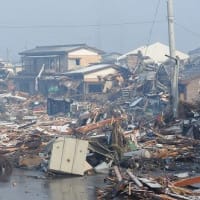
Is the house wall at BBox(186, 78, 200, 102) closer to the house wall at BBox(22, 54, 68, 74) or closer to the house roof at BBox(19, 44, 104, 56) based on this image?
the house wall at BBox(22, 54, 68, 74)

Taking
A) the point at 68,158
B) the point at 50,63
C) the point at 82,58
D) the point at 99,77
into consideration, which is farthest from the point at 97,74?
the point at 68,158

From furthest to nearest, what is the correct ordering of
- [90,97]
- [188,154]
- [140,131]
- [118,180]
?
[90,97]
[140,131]
[188,154]
[118,180]

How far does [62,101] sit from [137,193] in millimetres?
27702

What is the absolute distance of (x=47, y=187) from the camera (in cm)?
1527

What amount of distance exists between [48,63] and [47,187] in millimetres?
43075

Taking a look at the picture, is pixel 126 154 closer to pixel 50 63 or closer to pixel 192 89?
pixel 192 89

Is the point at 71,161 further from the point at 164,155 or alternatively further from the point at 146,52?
the point at 146,52

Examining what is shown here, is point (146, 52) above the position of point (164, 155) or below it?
above

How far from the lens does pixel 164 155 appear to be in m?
18.2

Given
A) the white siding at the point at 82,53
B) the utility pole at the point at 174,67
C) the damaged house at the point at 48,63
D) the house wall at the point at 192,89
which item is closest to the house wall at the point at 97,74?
the damaged house at the point at 48,63

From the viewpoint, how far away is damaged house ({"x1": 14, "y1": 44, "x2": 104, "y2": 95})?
53.5m

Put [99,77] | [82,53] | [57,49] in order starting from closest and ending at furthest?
[99,77] < [82,53] < [57,49]

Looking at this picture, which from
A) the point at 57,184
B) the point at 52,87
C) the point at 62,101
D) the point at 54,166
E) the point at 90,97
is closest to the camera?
the point at 57,184

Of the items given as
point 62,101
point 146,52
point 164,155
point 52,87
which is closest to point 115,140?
point 164,155
